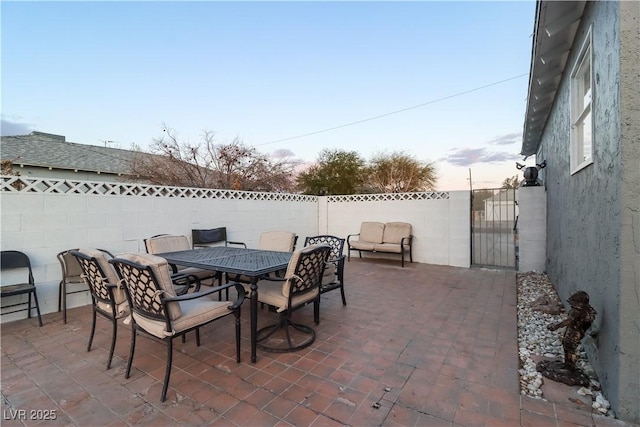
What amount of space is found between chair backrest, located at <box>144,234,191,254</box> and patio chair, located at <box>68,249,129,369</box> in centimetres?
134

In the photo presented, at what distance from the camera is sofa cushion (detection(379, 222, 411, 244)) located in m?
6.80

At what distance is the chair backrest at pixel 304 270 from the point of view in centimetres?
253

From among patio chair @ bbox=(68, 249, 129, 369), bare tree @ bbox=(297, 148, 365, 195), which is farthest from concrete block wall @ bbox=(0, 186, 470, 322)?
bare tree @ bbox=(297, 148, 365, 195)

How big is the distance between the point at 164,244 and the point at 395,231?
4938mm

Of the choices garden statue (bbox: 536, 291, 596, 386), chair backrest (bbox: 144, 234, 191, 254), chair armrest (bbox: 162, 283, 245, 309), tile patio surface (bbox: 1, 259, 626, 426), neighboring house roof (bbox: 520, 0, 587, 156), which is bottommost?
tile patio surface (bbox: 1, 259, 626, 426)

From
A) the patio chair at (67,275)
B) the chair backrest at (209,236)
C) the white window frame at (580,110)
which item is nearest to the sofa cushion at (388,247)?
the chair backrest at (209,236)

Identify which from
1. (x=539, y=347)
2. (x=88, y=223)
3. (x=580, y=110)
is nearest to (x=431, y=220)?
(x=580, y=110)

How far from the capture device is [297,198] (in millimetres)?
7867

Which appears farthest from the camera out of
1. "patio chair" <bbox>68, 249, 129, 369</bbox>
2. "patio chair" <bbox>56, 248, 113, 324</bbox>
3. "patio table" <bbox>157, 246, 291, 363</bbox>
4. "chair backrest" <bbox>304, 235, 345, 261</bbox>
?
"chair backrest" <bbox>304, 235, 345, 261</bbox>

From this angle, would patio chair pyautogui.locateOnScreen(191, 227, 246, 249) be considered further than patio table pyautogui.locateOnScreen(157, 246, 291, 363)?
Yes

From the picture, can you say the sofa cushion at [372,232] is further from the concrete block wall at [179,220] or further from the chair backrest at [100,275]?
the chair backrest at [100,275]

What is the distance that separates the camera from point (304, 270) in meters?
2.64

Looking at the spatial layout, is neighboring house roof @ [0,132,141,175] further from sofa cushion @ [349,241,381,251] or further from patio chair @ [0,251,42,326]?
sofa cushion @ [349,241,381,251]

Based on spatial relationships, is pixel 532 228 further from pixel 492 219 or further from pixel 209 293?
pixel 209 293
